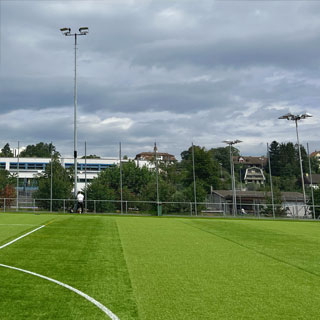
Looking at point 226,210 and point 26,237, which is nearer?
point 26,237

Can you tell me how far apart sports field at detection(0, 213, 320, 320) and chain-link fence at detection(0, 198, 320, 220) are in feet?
73.6

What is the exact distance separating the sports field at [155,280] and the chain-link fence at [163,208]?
22.4 meters

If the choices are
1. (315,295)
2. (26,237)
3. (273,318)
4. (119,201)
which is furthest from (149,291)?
(119,201)

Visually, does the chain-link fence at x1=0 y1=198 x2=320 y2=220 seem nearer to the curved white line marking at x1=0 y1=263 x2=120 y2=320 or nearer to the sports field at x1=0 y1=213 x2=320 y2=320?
the sports field at x1=0 y1=213 x2=320 y2=320

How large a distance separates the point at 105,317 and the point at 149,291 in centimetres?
135

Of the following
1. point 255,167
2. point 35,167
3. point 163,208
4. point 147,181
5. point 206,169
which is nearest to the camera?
point 163,208

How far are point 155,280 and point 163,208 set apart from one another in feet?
90.3

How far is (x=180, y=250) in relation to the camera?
10.1 metres

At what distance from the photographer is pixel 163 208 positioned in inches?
1339

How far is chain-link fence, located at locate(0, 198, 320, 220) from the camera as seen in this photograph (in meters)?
33.1

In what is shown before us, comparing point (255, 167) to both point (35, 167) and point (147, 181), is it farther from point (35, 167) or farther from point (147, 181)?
point (35, 167)

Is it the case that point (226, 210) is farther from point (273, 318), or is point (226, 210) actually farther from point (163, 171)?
point (273, 318)

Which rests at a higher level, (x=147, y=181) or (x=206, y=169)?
(x=206, y=169)

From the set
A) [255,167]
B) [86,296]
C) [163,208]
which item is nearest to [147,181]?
[163,208]
